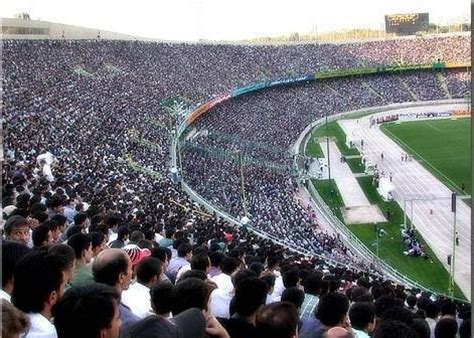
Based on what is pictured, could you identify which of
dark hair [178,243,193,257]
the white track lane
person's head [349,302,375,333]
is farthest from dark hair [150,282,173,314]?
the white track lane

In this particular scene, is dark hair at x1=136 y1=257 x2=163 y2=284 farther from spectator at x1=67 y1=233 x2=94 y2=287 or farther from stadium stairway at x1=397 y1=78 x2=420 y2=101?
stadium stairway at x1=397 y1=78 x2=420 y2=101

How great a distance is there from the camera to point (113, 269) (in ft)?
16.3

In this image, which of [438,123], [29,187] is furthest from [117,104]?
[438,123]

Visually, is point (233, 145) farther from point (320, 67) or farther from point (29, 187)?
point (320, 67)

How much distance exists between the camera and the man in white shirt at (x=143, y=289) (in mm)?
5047

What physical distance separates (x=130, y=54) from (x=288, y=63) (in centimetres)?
2511

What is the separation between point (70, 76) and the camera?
135 feet

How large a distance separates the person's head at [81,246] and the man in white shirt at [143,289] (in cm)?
102

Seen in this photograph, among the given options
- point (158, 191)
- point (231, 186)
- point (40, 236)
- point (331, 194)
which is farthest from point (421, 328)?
point (331, 194)

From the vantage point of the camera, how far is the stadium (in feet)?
15.0

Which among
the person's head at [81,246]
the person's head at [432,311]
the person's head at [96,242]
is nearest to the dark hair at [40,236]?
the person's head at [96,242]

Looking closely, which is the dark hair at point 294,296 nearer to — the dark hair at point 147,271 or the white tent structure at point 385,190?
the dark hair at point 147,271

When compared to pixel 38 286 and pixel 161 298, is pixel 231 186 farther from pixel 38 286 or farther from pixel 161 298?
pixel 38 286

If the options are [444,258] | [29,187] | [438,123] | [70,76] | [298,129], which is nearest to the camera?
[29,187]
